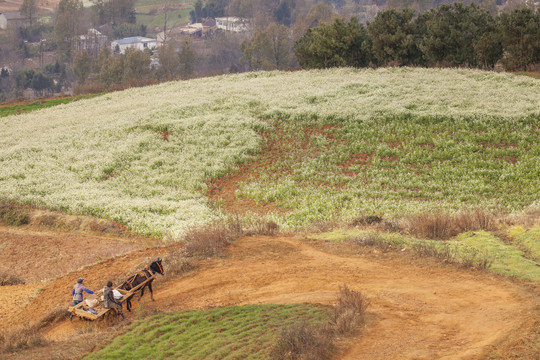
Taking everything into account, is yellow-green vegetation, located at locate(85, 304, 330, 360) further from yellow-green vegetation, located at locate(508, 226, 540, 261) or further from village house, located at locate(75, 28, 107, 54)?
village house, located at locate(75, 28, 107, 54)

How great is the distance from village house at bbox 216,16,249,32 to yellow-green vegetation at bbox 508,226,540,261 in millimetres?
167976

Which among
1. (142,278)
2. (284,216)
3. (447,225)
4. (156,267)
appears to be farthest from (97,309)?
(284,216)

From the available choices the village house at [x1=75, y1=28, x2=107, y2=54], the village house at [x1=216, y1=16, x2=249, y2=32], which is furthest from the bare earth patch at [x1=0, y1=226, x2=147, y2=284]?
the village house at [x1=216, y1=16, x2=249, y2=32]

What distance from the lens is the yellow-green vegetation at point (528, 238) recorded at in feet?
50.5

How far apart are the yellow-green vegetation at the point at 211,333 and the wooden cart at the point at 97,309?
1.32 metres

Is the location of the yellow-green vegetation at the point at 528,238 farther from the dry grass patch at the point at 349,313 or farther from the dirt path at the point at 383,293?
the dry grass patch at the point at 349,313

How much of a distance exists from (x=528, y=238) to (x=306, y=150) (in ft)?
60.4

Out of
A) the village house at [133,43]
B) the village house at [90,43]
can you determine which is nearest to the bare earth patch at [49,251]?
the village house at [90,43]

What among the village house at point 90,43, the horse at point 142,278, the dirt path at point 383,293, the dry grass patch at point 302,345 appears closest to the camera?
the dry grass patch at point 302,345

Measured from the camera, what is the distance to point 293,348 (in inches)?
400

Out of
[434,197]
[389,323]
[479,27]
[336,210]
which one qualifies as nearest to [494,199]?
[434,197]

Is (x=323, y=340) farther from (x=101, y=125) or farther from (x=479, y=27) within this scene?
(x=479, y=27)

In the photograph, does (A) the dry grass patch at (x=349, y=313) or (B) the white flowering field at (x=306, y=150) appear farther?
(B) the white flowering field at (x=306, y=150)

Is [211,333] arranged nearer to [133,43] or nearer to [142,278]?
[142,278]
